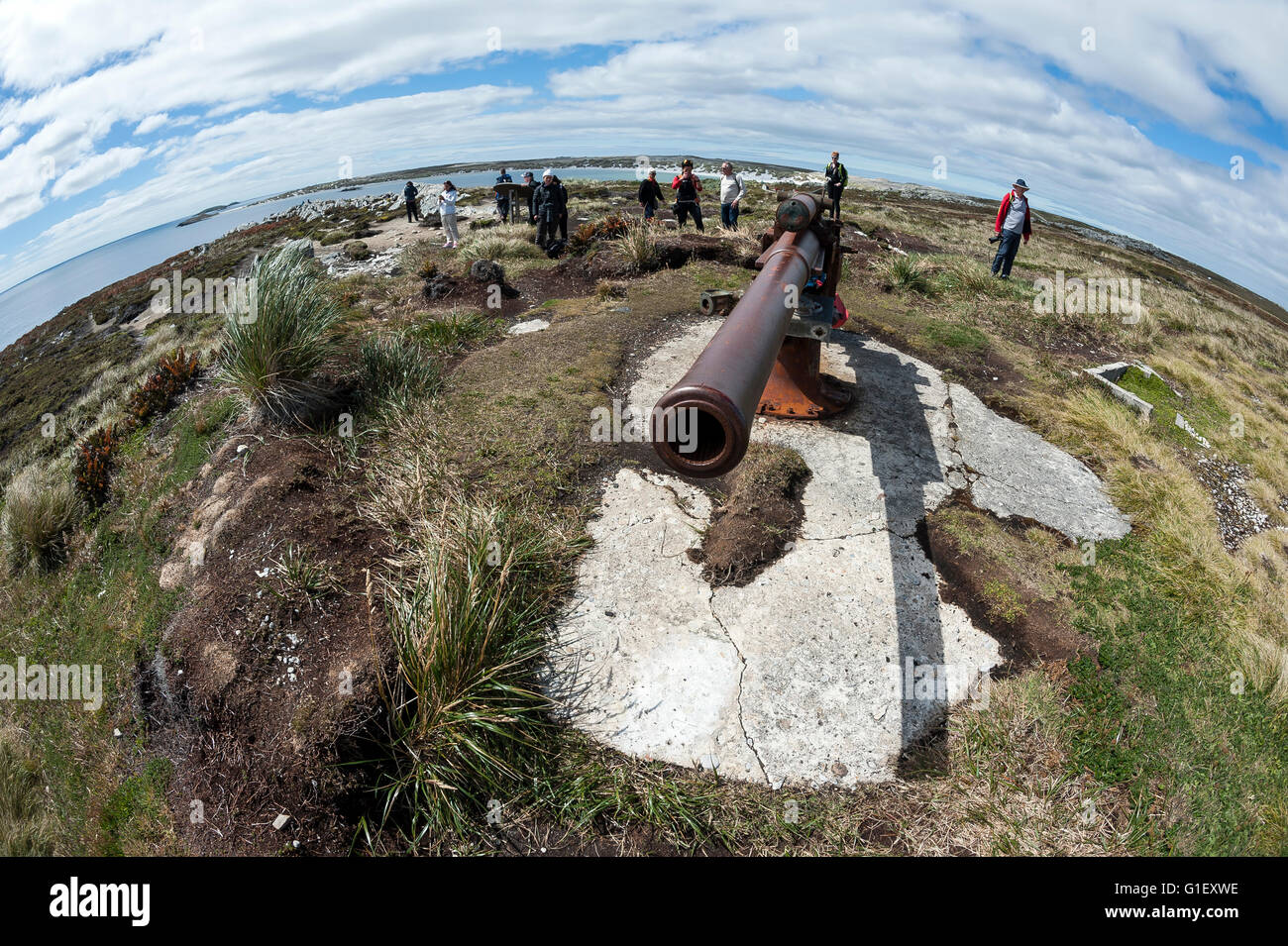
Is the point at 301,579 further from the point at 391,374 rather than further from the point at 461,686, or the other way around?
the point at 391,374

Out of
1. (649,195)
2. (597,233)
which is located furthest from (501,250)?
(649,195)

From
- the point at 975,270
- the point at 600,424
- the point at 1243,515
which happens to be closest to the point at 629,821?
the point at 600,424

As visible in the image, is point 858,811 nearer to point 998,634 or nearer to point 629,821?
point 629,821

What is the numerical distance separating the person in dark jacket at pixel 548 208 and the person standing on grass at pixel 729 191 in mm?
4005

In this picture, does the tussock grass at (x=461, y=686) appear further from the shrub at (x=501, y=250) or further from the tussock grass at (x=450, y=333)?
the shrub at (x=501, y=250)

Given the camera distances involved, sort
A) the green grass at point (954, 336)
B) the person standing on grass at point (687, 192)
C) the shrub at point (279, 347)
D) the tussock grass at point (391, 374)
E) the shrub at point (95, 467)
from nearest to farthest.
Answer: the shrub at point (279, 347) < the tussock grass at point (391, 374) < the shrub at point (95, 467) < the green grass at point (954, 336) < the person standing on grass at point (687, 192)

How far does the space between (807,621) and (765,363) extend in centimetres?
229

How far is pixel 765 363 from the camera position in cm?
271

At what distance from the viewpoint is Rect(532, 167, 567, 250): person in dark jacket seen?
14.4m

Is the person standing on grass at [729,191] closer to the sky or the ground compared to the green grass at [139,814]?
closer to the sky

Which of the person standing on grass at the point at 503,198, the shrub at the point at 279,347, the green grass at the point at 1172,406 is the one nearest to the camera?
the shrub at the point at 279,347

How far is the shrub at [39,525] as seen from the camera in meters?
6.95

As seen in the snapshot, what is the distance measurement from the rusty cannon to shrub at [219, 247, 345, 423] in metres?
4.10

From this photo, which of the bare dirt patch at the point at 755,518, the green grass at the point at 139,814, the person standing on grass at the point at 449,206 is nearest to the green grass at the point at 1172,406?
the bare dirt patch at the point at 755,518
